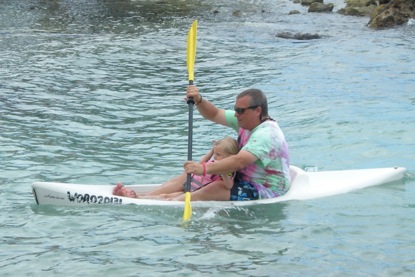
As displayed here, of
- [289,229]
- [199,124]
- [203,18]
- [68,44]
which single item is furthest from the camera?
[203,18]

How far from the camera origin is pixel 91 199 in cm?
804

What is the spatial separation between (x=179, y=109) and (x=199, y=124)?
127 cm

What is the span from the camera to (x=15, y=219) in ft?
26.0

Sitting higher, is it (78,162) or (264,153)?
(264,153)

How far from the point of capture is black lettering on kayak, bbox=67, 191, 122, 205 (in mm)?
8000

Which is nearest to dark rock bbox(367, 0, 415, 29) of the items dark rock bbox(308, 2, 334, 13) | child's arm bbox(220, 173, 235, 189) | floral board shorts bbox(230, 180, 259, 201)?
dark rock bbox(308, 2, 334, 13)

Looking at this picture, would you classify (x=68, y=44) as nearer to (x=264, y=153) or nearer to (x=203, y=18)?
(x=203, y=18)

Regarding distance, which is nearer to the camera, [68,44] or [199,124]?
[199,124]

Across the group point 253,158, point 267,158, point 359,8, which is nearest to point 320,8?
point 359,8

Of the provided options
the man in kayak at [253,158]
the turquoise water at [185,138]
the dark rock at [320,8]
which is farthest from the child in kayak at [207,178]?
the dark rock at [320,8]

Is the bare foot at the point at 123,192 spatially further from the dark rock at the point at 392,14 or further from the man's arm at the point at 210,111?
the dark rock at the point at 392,14

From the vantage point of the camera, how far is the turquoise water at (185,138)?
6.84 m

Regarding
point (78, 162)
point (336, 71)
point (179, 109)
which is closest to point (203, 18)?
point (336, 71)

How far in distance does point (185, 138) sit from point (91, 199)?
12.7 feet
